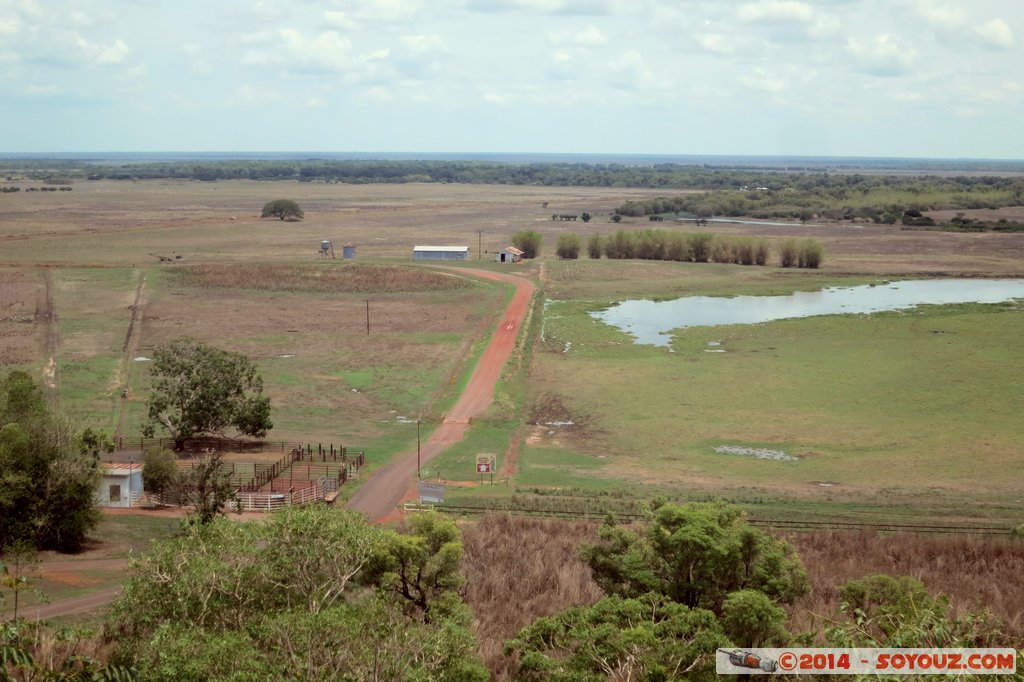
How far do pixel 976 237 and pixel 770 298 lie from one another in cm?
5294

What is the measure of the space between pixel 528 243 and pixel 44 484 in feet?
254

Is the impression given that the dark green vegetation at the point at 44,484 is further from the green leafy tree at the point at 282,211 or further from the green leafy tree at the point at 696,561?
the green leafy tree at the point at 282,211

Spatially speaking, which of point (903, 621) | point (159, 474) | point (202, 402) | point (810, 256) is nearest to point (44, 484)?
point (159, 474)

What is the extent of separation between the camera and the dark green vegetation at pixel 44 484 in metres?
28.2

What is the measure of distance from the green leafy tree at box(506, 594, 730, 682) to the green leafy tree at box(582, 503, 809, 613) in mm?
2501

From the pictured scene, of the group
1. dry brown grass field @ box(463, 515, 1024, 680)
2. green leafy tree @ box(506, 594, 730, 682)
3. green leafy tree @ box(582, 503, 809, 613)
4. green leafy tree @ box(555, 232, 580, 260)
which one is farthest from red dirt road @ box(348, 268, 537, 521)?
green leafy tree @ box(555, 232, 580, 260)

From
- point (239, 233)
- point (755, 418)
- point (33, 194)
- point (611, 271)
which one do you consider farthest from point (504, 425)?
point (33, 194)

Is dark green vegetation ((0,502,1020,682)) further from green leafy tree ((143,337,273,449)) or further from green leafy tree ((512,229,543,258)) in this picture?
green leafy tree ((512,229,543,258))

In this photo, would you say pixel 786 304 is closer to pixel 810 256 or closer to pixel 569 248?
pixel 810 256

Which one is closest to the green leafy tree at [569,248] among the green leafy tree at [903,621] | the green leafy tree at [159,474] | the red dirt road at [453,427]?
the red dirt road at [453,427]

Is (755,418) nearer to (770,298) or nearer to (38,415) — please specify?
(38,415)

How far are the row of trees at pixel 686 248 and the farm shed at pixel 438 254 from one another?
36.5ft

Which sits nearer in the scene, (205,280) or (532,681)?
(532,681)

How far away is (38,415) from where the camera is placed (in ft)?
99.9
